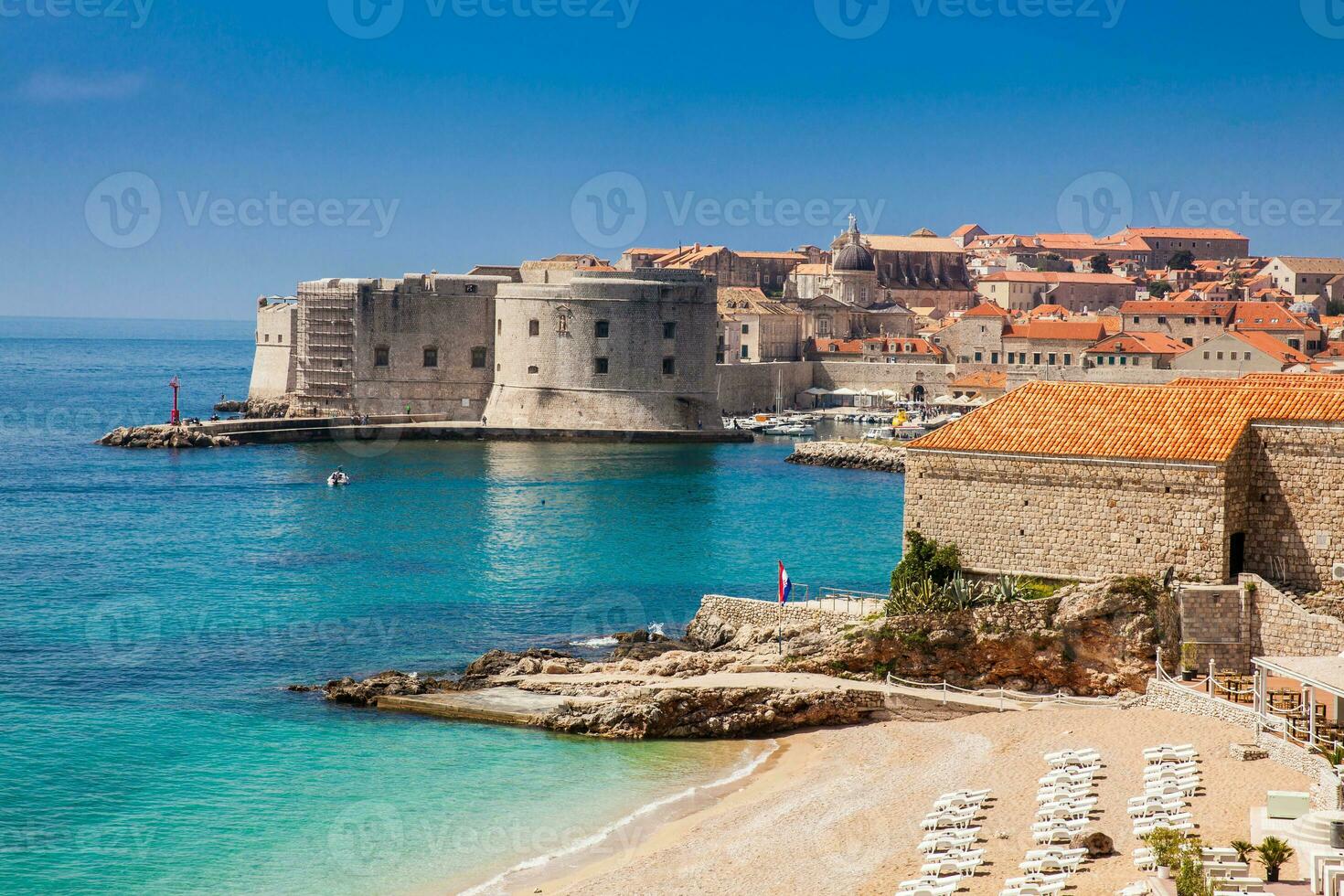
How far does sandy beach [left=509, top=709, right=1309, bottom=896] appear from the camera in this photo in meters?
12.7

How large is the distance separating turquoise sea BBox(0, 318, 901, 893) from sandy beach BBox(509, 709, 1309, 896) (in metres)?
0.93

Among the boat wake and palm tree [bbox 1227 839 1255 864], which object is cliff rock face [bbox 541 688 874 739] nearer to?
the boat wake

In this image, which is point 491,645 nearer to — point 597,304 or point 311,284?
point 597,304

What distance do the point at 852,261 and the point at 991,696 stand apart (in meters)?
79.9

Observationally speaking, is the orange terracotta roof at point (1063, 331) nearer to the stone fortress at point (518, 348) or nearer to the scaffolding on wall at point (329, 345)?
the stone fortress at point (518, 348)

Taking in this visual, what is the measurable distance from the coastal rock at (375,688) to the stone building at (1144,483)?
571 cm

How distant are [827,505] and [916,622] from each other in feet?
64.4

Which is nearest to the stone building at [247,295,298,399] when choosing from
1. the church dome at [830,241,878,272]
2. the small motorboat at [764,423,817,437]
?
the small motorboat at [764,423,817,437]

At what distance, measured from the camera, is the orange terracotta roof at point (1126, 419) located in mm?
16453

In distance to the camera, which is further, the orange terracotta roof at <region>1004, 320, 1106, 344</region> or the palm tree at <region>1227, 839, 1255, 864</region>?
the orange terracotta roof at <region>1004, 320, 1106, 344</region>

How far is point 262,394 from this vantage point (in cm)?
6328

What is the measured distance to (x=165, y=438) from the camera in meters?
51.3

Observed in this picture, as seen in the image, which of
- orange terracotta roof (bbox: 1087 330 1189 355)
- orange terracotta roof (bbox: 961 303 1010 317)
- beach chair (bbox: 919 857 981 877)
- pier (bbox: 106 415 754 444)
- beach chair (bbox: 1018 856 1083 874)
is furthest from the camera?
orange terracotta roof (bbox: 961 303 1010 317)

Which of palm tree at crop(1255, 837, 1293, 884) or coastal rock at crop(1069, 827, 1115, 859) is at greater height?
palm tree at crop(1255, 837, 1293, 884)
